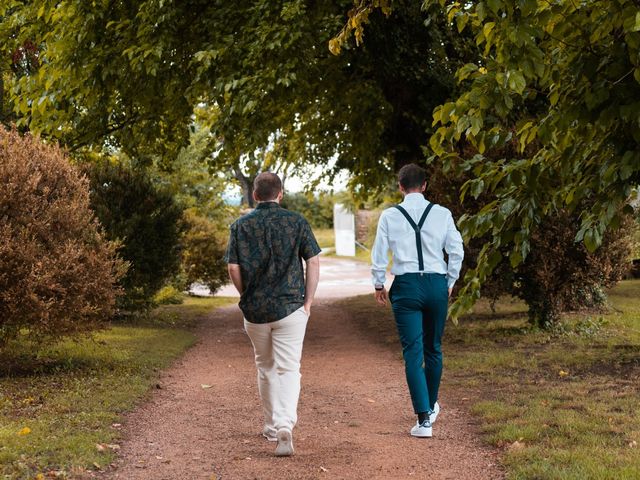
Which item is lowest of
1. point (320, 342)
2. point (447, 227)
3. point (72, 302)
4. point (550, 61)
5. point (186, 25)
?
point (320, 342)

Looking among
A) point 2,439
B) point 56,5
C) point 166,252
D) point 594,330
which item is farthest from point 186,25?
point 2,439

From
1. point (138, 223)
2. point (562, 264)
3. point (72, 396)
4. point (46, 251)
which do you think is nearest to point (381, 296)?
point (72, 396)

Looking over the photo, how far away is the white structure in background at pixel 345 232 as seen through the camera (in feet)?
157

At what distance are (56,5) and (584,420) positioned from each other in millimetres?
11048

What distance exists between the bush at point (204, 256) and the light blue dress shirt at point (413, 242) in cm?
1765

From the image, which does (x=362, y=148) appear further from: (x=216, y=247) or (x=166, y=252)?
(x=216, y=247)

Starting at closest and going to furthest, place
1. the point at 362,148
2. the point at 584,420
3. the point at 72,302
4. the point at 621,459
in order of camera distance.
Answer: the point at 621,459
the point at 584,420
the point at 72,302
the point at 362,148

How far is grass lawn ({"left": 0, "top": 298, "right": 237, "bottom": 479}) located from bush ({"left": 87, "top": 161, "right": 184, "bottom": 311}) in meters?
2.23

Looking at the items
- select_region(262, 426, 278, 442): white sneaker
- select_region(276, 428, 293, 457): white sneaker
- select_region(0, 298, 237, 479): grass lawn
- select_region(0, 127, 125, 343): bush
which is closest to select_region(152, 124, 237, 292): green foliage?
select_region(0, 298, 237, 479): grass lawn

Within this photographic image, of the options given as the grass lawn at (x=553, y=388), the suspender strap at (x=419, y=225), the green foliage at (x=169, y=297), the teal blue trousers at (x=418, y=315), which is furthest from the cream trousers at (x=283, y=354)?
the green foliage at (x=169, y=297)

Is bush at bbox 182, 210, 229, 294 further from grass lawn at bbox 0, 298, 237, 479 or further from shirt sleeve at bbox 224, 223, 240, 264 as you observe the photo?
shirt sleeve at bbox 224, 223, 240, 264

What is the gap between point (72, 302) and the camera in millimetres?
9281

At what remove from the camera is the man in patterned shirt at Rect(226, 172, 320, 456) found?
20.9 ft

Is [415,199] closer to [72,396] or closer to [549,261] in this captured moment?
[72,396]
